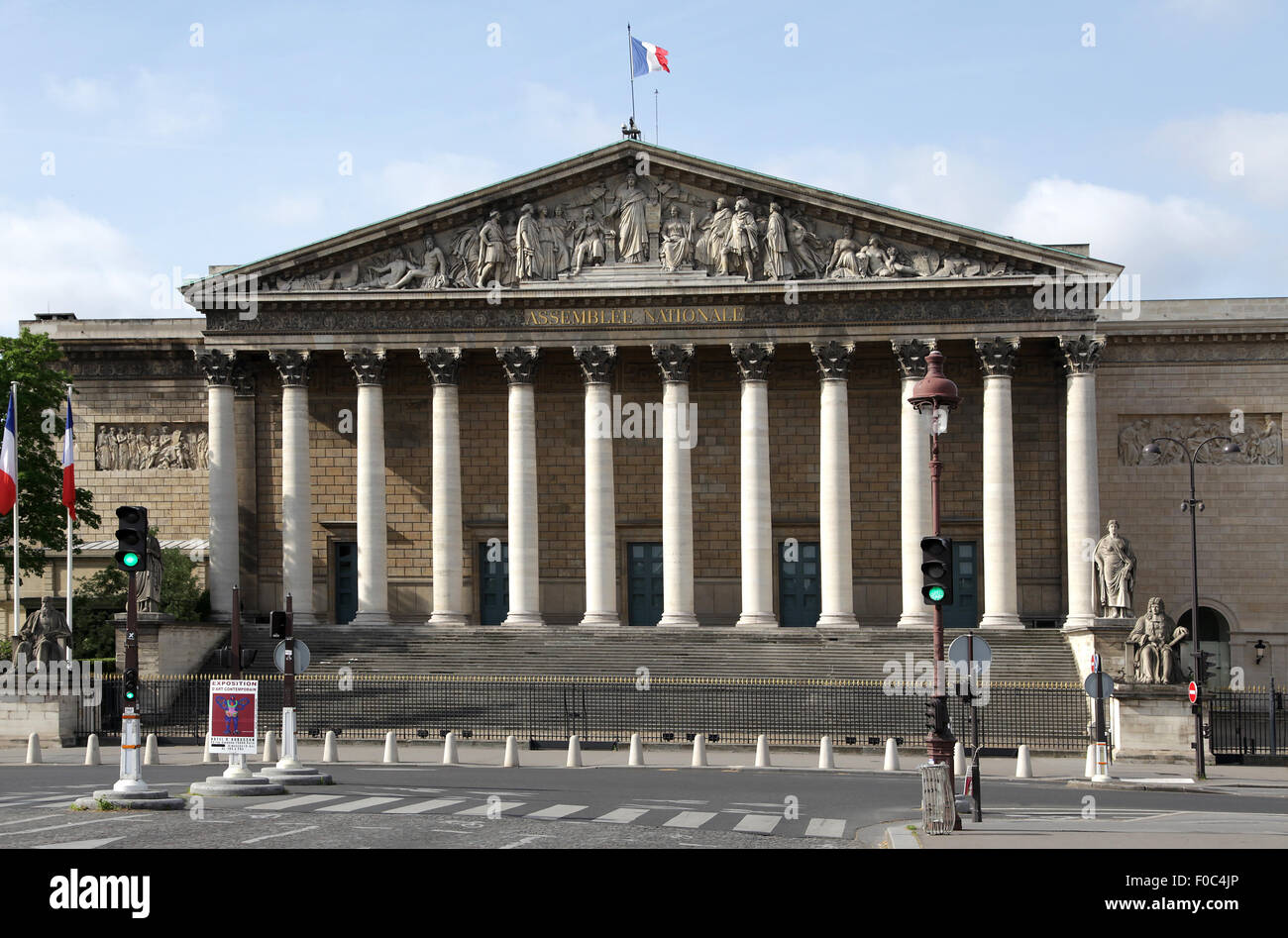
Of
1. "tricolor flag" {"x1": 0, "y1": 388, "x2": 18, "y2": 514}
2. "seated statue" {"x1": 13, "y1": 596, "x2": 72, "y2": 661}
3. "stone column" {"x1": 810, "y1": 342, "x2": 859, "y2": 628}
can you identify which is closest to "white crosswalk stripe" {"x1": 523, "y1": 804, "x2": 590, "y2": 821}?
"seated statue" {"x1": 13, "y1": 596, "x2": 72, "y2": 661}

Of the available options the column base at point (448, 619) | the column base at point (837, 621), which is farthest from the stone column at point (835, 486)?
the column base at point (448, 619)

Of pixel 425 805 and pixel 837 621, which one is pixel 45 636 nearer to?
pixel 425 805

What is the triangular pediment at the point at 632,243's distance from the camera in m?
53.5

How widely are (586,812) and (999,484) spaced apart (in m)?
30.8

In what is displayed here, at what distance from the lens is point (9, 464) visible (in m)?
44.9

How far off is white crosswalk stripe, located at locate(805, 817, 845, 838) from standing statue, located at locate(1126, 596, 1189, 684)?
59.3 ft

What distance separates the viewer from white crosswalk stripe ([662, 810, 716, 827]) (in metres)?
23.6

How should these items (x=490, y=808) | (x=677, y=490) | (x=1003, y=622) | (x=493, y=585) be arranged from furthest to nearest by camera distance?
(x=493, y=585), (x=677, y=490), (x=1003, y=622), (x=490, y=808)

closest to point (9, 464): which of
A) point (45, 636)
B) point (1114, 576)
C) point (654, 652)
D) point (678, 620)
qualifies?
point (45, 636)

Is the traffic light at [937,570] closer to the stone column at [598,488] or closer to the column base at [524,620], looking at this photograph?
the stone column at [598,488]

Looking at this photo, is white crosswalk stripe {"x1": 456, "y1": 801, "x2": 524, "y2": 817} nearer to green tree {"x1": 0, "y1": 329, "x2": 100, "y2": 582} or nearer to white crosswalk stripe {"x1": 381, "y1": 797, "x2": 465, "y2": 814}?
white crosswalk stripe {"x1": 381, "y1": 797, "x2": 465, "y2": 814}

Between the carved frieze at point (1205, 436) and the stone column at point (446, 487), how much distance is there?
22517 millimetres
